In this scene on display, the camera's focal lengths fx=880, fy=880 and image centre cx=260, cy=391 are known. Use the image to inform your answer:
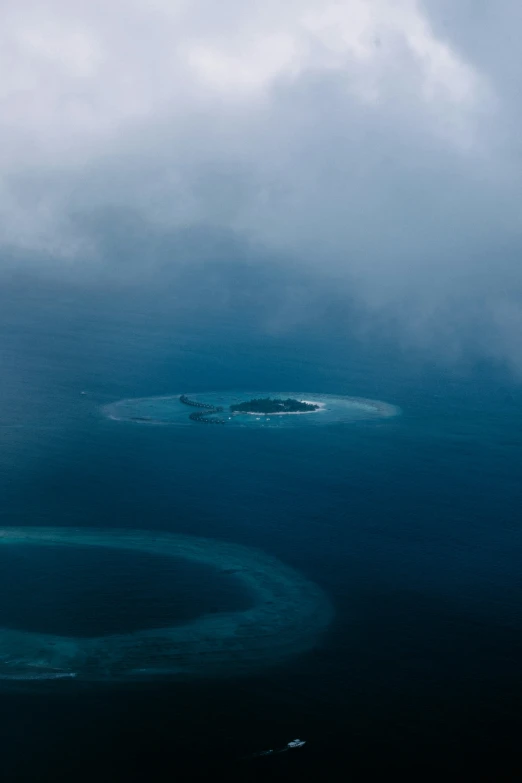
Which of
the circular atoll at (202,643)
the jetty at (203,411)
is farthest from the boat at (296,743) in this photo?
the jetty at (203,411)

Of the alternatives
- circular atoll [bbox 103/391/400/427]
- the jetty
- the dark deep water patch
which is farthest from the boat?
the jetty

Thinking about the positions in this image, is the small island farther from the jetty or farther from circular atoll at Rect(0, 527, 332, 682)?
circular atoll at Rect(0, 527, 332, 682)

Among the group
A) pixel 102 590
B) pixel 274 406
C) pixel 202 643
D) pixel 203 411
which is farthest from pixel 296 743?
pixel 274 406

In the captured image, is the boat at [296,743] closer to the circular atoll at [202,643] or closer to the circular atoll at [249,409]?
the circular atoll at [202,643]

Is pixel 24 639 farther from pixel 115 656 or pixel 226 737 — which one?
pixel 226 737

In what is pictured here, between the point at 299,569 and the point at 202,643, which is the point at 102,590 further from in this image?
the point at 299,569
